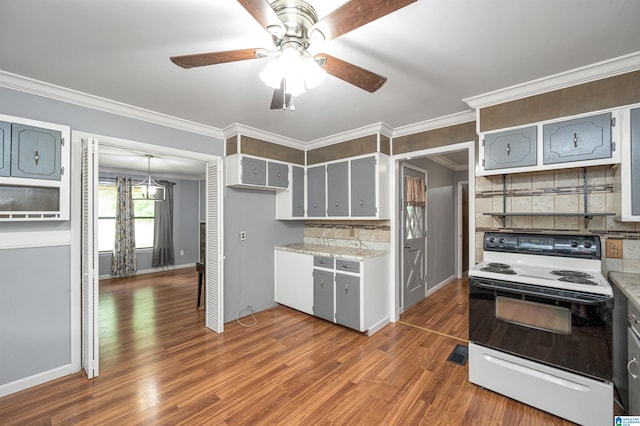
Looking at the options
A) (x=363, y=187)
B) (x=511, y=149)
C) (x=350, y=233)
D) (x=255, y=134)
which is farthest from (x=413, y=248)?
(x=255, y=134)

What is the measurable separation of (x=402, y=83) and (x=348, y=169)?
1448 millimetres

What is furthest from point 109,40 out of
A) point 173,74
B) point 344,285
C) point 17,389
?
point 344,285

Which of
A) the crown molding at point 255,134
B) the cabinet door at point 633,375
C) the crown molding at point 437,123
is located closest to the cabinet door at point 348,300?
the crown molding at point 437,123

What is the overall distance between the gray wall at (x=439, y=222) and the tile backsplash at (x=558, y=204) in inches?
66.7

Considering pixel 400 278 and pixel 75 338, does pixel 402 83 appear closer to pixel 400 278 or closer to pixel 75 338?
pixel 400 278

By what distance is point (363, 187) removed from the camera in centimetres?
342

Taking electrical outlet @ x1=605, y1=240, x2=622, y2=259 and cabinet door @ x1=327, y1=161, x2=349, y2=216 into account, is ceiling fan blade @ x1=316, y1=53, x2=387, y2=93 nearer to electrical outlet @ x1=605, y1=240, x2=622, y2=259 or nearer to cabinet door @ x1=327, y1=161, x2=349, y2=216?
cabinet door @ x1=327, y1=161, x2=349, y2=216

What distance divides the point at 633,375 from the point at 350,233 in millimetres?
2806

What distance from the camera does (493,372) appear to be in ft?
6.94

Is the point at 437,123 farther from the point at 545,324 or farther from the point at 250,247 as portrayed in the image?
the point at 250,247

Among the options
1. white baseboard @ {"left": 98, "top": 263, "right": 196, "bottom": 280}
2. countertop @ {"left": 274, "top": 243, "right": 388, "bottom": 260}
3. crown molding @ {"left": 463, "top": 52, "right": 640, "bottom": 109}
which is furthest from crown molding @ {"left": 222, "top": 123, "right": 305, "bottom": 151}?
white baseboard @ {"left": 98, "top": 263, "right": 196, "bottom": 280}

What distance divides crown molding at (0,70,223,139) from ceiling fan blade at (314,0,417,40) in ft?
7.85

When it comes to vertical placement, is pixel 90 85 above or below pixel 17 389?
above

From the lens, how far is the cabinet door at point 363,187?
334 centimetres
